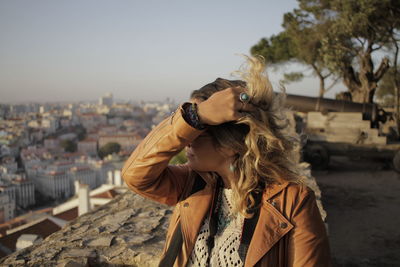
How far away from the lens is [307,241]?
3.76 feet

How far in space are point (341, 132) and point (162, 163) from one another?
786 centimetres

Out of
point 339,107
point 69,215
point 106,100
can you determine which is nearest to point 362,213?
point 339,107

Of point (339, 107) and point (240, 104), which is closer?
point (240, 104)

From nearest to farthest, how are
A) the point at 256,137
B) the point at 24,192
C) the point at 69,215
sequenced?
the point at 256,137, the point at 69,215, the point at 24,192

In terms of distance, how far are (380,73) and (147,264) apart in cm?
1236

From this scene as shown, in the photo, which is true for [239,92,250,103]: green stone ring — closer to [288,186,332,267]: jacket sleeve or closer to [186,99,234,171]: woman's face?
[186,99,234,171]: woman's face

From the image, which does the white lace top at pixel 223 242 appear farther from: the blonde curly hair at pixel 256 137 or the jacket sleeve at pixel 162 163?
the jacket sleeve at pixel 162 163

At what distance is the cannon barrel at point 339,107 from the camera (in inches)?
344

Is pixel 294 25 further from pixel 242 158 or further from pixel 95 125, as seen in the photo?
pixel 95 125

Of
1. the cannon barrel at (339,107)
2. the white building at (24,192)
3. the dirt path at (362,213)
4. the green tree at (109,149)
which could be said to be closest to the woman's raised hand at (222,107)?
the dirt path at (362,213)

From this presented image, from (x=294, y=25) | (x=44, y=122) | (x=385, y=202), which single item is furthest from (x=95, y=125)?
(x=385, y=202)

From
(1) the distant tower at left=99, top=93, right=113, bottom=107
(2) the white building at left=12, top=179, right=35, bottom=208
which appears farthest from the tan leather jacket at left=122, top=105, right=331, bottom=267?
(1) the distant tower at left=99, top=93, right=113, bottom=107

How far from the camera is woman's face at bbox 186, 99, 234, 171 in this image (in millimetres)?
1317

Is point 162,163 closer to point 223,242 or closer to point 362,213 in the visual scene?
point 223,242
